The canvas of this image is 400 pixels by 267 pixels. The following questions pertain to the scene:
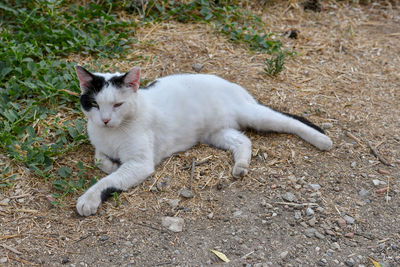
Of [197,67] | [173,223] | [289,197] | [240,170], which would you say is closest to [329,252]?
[289,197]

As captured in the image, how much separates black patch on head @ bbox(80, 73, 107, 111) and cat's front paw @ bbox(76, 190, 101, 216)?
2.15 ft

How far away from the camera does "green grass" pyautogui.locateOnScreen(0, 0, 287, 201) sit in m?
3.55

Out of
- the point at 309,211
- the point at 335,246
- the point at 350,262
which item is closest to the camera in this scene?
the point at 350,262

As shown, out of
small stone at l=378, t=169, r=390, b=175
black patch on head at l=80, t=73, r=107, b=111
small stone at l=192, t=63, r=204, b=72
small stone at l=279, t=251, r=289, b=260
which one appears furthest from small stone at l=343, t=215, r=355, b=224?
small stone at l=192, t=63, r=204, b=72

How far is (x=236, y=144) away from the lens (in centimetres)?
376

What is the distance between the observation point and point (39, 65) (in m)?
4.36

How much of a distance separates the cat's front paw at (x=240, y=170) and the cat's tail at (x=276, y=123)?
0.58 metres

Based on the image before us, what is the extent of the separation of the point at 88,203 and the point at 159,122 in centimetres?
92

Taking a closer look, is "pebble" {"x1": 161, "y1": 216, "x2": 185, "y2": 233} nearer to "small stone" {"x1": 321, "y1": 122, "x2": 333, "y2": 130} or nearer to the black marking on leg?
the black marking on leg

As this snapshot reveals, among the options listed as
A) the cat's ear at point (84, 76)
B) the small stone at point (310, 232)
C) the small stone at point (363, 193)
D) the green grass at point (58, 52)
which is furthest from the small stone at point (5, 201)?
the small stone at point (363, 193)

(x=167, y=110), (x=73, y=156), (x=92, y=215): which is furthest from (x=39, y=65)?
(x=92, y=215)

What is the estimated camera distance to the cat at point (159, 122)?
3254 millimetres

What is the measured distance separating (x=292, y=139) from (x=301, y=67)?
1455 mm

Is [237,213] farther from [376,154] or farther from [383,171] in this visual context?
[376,154]
